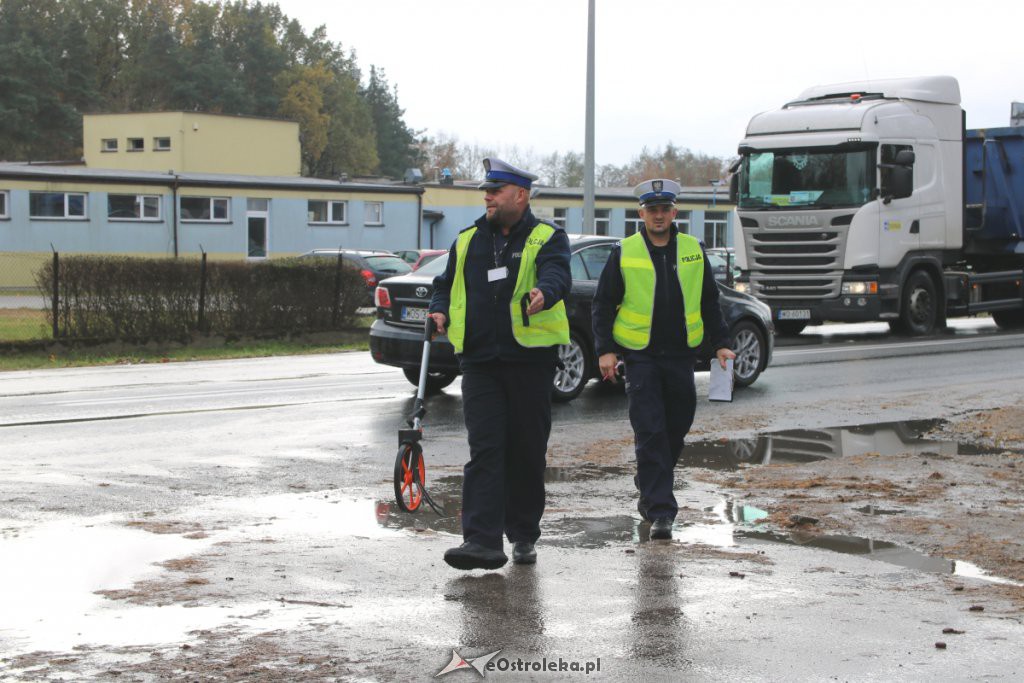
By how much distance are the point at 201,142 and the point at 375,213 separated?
1533cm

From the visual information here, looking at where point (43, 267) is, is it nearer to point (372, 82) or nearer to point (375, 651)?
point (375, 651)

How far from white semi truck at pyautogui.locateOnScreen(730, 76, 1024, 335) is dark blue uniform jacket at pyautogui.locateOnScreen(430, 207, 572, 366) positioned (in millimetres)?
15727

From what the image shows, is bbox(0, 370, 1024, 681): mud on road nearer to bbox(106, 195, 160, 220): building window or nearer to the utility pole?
the utility pole

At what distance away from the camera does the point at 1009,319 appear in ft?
88.7

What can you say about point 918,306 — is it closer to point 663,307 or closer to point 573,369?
point 573,369

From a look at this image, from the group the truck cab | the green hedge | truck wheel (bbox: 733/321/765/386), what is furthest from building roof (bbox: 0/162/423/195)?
truck wheel (bbox: 733/321/765/386)

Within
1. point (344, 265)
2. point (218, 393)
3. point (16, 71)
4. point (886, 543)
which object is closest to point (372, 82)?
point (16, 71)

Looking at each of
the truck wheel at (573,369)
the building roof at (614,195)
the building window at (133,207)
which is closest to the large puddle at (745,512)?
the truck wheel at (573,369)

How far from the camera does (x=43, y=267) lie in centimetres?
2058

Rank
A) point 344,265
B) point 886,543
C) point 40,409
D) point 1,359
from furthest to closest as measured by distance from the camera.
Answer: point 344,265 < point 1,359 < point 40,409 < point 886,543

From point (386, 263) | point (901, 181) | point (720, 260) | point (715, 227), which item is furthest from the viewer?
point (715, 227)

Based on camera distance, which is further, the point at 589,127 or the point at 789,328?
the point at 589,127

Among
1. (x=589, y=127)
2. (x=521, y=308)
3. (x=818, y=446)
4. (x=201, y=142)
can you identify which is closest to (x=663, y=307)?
(x=521, y=308)

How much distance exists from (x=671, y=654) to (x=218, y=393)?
34.3ft
